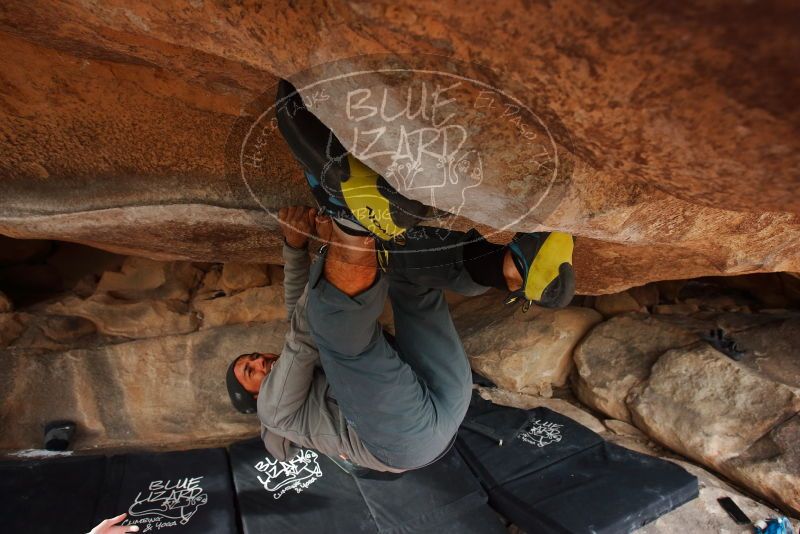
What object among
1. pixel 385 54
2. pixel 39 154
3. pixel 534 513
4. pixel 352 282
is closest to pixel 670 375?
pixel 534 513

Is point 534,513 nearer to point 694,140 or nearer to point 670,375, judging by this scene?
point 670,375

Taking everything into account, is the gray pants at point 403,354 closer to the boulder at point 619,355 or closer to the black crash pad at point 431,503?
the black crash pad at point 431,503

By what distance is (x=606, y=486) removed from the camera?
7.89 ft

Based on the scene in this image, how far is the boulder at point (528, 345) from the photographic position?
3029mm

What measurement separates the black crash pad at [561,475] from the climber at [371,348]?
3.30ft

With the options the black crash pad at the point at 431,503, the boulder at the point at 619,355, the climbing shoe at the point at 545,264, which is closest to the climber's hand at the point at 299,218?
the climbing shoe at the point at 545,264

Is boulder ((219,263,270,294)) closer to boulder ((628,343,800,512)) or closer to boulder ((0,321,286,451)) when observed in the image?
boulder ((0,321,286,451))

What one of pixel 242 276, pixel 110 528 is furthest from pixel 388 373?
pixel 242 276

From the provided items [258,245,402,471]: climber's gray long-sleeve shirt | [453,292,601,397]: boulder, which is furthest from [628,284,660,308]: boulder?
[258,245,402,471]: climber's gray long-sleeve shirt

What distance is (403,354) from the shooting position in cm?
173

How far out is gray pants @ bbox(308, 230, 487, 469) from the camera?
1.21 m

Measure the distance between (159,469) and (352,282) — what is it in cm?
196

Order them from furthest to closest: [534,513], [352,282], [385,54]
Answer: [534,513], [352,282], [385,54]

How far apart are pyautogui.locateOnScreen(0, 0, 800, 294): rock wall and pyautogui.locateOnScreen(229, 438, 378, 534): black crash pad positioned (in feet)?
4.04
